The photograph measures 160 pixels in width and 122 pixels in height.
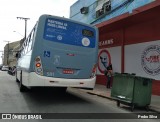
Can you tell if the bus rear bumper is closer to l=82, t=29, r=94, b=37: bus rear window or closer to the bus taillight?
the bus taillight

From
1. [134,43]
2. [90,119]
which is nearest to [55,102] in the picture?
[90,119]

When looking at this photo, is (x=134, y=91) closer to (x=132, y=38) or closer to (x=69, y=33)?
(x=69, y=33)

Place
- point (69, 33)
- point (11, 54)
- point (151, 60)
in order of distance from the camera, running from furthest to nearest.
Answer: point (11, 54) → point (151, 60) → point (69, 33)

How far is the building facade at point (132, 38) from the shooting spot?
1522 centimetres

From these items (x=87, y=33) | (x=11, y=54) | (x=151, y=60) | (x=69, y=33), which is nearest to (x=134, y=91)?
(x=87, y=33)

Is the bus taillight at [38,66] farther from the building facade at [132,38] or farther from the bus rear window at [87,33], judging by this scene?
the building facade at [132,38]

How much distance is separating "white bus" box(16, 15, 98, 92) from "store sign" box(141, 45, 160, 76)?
4430mm

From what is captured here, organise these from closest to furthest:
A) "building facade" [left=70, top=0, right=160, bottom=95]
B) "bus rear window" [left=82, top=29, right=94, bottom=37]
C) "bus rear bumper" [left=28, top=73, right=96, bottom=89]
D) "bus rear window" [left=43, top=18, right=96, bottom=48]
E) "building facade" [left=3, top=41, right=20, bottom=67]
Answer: "bus rear bumper" [left=28, top=73, right=96, bottom=89], "bus rear window" [left=43, top=18, right=96, bottom=48], "bus rear window" [left=82, top=29, right=94, bottom=37], "building facade" [left=70, top=0, right=160, bottom=95], "building facade" [left=3, top=41, right=20, bottom=67]

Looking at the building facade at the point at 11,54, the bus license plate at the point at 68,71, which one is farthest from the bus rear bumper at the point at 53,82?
the building facade at the point at 11,54

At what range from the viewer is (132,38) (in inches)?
690

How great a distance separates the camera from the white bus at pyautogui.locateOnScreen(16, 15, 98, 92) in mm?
11031

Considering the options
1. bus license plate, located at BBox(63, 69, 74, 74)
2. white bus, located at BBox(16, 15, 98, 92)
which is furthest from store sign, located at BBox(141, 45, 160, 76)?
bus license plate, located at BBox(63, 69, 74, 74)

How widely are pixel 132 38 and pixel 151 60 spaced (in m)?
2.29

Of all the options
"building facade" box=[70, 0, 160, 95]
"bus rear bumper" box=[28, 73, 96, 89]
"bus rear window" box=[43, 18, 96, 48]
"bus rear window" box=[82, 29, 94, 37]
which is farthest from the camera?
"building facade" box=[70, 0, 160, 95]
